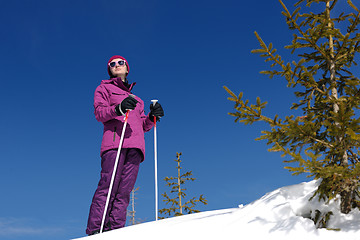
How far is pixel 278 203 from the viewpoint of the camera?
3.80 metres

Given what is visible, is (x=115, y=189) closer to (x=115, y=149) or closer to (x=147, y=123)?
(x=115, y=149)

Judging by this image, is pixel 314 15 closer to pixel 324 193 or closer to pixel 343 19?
pixel 343 19

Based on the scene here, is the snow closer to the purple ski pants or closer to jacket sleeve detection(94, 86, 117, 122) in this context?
the purple ski pants

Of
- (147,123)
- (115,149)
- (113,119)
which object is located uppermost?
(147,123)

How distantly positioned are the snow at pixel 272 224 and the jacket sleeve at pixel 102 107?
2308 millimetres

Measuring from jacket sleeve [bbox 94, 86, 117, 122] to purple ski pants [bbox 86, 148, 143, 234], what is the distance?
0.68 metres

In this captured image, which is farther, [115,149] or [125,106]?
[115,149]

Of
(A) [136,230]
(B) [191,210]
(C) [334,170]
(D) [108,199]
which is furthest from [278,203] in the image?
(B) [191,210]

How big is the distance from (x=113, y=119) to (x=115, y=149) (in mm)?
609

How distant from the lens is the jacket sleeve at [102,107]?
5.70 m

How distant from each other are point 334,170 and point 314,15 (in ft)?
7.44

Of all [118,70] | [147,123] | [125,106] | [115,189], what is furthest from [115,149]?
[118,70]

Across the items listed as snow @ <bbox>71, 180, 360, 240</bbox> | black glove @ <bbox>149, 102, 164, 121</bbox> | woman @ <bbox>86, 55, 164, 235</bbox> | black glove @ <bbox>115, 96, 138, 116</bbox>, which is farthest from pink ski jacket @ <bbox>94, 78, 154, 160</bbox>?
snow @ <bbox>71, 180, 360, 240</bbox>

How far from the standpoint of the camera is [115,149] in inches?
231
